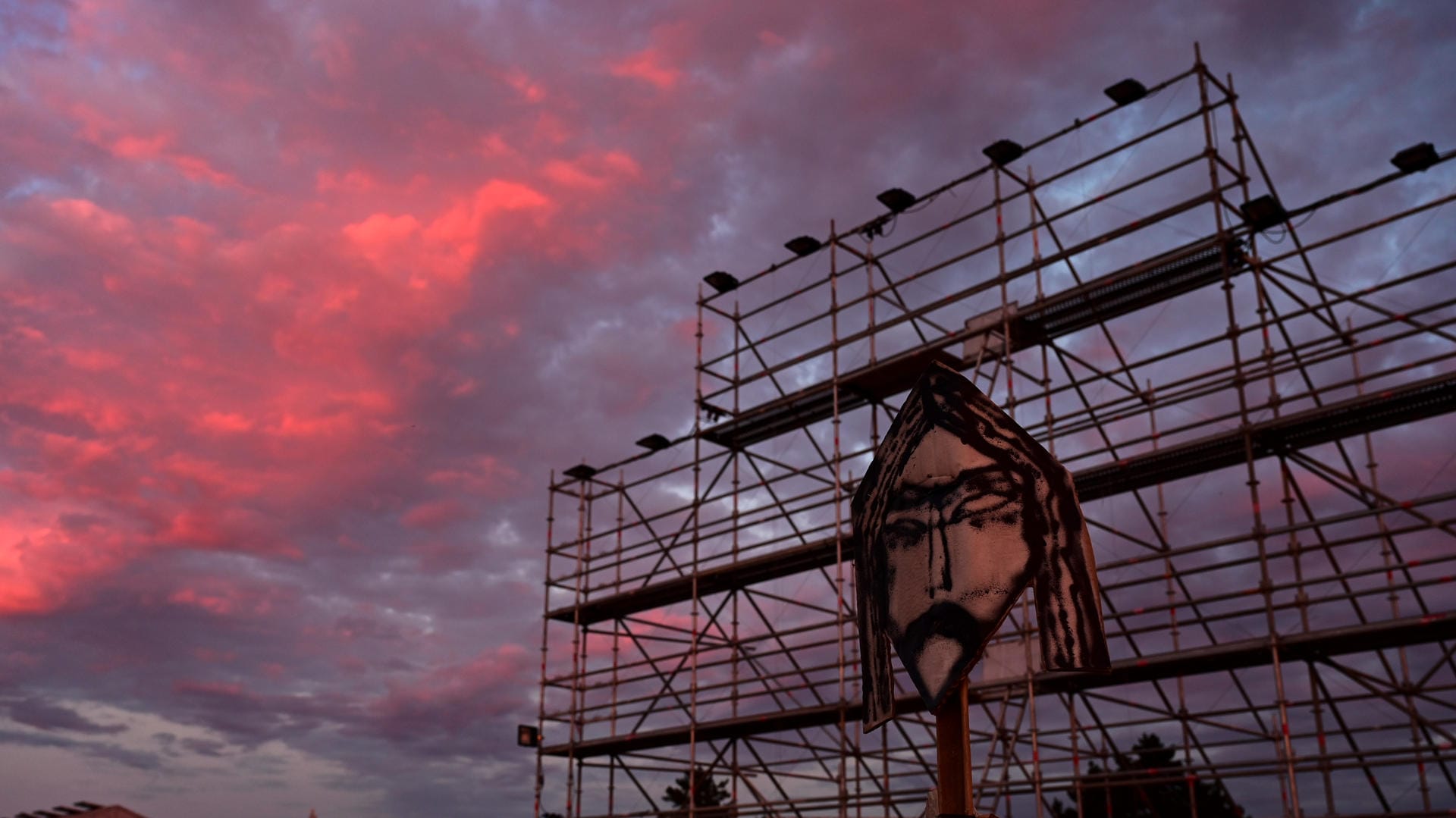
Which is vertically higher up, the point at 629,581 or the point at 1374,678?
the point at 629,581

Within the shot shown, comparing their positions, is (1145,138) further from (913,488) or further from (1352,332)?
(913,488)

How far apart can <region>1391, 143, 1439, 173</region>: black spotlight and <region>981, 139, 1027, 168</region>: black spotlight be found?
593 cm

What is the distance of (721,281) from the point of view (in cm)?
2467

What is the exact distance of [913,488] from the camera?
2.22 m

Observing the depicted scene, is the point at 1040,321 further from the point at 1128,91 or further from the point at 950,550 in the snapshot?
the point at 950,550

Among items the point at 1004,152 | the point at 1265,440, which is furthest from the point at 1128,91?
the point at 1265,440

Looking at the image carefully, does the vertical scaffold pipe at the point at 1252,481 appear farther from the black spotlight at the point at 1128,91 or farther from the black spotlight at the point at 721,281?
the black spotlight at the point at 721,281

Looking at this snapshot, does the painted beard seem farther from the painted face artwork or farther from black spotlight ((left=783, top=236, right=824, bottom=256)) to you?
→ black spotlight ((left=783, top=236, right=824, bottom=256))

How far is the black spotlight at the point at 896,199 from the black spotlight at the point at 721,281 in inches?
161

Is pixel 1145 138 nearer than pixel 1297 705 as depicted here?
No

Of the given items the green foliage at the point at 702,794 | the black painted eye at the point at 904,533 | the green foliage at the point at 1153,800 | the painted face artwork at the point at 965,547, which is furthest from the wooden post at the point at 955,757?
the green foliage at the point at 702,794

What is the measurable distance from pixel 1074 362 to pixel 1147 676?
5.32 m

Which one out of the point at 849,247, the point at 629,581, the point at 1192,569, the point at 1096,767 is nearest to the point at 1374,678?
the point at 1192,569

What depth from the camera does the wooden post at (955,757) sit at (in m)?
2.04
